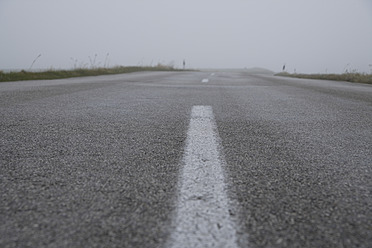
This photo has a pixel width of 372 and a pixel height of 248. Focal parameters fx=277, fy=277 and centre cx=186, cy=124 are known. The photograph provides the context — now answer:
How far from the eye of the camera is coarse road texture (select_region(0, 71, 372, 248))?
0.79m

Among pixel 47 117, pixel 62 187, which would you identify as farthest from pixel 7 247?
pixel 47 117

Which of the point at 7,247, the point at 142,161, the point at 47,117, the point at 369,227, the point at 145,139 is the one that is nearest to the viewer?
the point at 7,247

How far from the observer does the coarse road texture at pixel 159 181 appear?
31.2 inches

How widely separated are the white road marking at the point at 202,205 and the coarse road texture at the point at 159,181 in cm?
3

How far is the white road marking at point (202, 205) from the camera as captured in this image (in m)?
0.76

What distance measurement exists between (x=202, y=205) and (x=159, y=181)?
0.85 ft

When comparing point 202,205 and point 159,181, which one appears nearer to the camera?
point 202,205

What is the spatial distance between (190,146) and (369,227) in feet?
3.11

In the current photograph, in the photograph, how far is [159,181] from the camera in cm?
112

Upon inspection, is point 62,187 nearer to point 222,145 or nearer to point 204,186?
point 204,186

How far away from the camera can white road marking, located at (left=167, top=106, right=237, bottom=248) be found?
29.9 inches

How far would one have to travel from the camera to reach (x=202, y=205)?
3.03 feet

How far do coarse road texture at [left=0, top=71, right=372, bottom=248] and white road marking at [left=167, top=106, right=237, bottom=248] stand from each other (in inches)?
1.0

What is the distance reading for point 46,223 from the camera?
83cm
